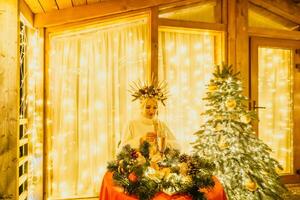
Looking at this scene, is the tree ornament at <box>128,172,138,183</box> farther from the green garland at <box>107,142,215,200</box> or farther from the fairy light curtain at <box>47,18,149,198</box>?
the fairy light curtain at <box>47,18,149,198</box>

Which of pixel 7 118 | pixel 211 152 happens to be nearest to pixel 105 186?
pixel 7 118

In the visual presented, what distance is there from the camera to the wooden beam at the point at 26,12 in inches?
123

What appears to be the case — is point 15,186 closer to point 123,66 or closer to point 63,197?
point 63,197

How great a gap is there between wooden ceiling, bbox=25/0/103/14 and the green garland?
77.2 inches

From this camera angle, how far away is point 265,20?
15.5 ft

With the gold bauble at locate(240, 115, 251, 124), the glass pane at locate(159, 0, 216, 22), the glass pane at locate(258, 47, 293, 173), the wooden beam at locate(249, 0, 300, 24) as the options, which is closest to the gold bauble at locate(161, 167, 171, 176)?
the gold bauble at locate(240, 115, 251, 124)

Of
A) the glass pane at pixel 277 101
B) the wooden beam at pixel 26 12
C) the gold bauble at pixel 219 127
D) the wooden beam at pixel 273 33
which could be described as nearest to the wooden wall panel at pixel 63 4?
the wooden beam at pixel 26 12

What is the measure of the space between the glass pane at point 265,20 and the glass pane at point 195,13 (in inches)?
24.6

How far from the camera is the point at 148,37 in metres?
4.00

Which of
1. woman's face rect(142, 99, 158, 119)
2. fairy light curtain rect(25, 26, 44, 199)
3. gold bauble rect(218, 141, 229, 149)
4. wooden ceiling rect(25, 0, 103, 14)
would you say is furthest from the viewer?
fairy light curtain rect(25, 26, 44, 199)

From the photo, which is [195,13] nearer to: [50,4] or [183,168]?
[50,4]

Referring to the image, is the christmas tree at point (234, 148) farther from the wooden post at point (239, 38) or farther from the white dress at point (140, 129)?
the wooden post at point (239, 38)

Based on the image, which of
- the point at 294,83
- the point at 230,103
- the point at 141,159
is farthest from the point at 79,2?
the point at 294,83

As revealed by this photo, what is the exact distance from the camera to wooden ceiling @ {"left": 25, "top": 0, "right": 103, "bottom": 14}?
335cm
